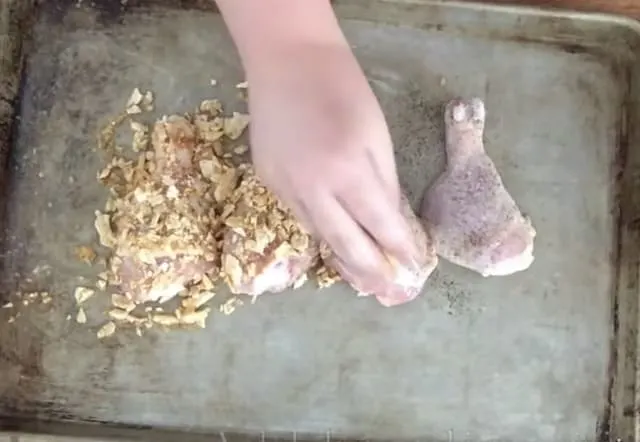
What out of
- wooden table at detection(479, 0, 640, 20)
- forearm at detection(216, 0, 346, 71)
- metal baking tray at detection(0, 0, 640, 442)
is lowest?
metal baking tray at detection(0, 0, 640, 442)

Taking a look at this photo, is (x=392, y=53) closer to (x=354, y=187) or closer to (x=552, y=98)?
(x=552, y=98)

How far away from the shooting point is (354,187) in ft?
2.84

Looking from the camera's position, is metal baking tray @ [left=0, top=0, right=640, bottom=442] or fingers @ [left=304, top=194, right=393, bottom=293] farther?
metal baking tray @ [left=0, top=0, right=640, bottom=442]

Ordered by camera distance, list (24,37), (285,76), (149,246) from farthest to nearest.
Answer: (24,37), (149,246), (285,76)

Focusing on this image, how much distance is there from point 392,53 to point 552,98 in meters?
0.22

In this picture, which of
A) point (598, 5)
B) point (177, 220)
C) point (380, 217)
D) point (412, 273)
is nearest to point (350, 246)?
point (380, 217)

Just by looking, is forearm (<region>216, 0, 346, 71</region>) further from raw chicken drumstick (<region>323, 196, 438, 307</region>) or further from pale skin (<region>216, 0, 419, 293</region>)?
raw chicken drumstick (<region>323, 196, 438, 307</region>)

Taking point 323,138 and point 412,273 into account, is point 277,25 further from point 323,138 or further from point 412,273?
point 412,273

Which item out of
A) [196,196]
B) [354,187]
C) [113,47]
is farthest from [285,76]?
[113,47]

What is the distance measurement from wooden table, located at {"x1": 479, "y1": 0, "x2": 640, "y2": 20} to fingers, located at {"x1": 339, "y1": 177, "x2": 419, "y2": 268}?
1.41 ft

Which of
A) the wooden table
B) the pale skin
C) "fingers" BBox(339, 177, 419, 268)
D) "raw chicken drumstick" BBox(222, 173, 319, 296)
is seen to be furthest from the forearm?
the wooden table

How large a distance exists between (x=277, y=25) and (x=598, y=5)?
2.06 ft

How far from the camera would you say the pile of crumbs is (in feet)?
3.73

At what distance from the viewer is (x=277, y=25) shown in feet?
2.84
